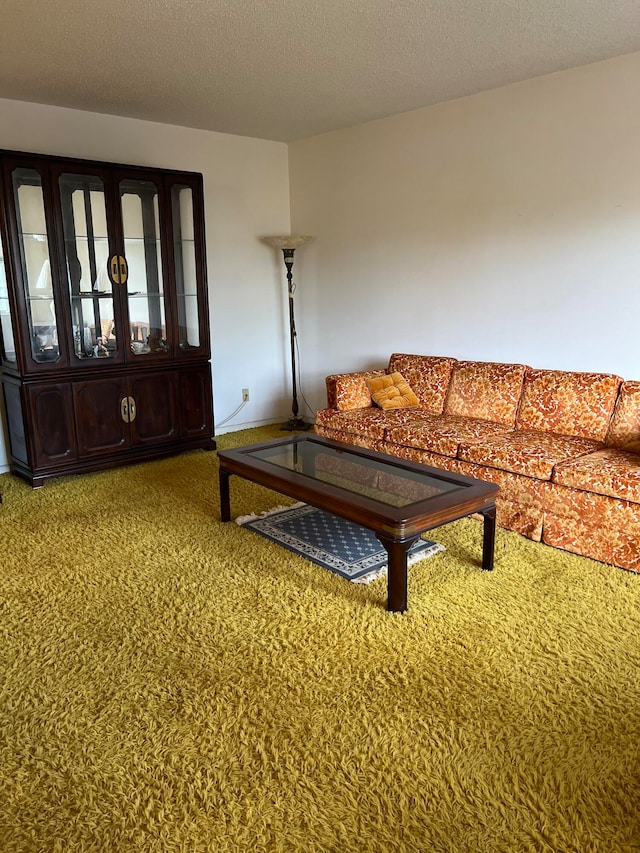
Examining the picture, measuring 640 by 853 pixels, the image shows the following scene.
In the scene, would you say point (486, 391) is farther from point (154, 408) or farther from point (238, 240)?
point (238, 240)

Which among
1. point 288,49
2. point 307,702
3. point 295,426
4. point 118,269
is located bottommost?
point 307,702

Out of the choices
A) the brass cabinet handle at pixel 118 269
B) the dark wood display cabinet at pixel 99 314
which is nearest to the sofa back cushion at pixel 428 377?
the dark wood display cabinet at pixel 99 314

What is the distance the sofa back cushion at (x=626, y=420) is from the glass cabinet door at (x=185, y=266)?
290 cm

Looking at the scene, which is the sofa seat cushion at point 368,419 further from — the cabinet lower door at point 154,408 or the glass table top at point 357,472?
the cabinet lower door at point 154,408

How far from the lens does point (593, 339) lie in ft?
12.5

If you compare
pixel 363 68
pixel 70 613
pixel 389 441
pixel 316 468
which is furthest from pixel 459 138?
pixel 70 613

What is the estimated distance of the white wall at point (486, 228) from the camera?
3633 millimetres

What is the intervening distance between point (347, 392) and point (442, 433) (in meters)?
0.92

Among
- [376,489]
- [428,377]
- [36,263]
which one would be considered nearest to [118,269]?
[36,263]

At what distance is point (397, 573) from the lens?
8.28 feet

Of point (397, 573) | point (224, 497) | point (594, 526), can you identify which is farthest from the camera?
point (224, 497)

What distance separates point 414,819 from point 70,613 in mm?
1611

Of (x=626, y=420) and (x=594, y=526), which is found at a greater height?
(x=626, y=420)

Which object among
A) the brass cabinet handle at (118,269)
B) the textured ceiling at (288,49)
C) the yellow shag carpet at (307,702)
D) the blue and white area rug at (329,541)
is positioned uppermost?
the textured ceiling at (288,49)
